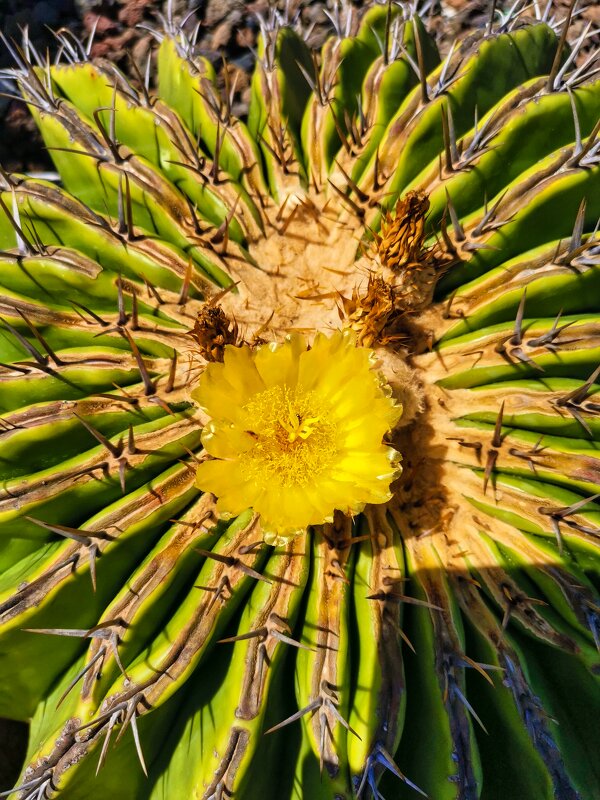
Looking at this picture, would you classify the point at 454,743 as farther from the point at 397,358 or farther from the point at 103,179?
the point at 103,179

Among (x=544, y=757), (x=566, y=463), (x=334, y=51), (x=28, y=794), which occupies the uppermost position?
(x=334, y=51)

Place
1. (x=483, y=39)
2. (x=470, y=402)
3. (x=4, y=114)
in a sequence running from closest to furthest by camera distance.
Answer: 1. (x=470, y=402)
2. (x=483, y=39)
3. (x=4, y=114)

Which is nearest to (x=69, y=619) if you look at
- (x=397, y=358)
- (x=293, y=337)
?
(x=293, y=337)
